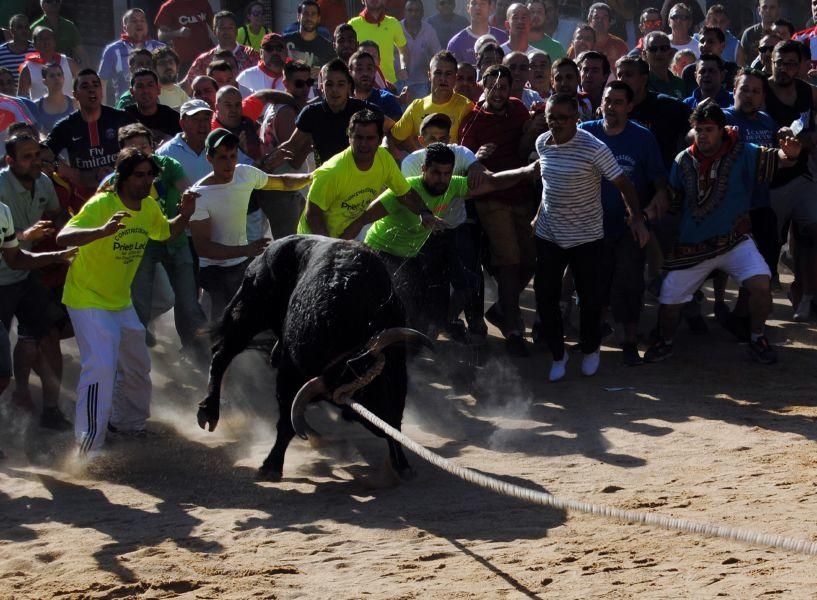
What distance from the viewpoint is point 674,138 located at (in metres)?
10.3

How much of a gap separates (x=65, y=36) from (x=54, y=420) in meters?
7.32

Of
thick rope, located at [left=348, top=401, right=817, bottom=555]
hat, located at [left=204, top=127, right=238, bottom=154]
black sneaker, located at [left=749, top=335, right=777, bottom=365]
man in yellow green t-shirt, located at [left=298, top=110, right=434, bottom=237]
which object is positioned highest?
hat, located at [left=204, top=127, right=238, bottom=154]

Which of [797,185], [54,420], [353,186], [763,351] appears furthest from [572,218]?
[54,420]

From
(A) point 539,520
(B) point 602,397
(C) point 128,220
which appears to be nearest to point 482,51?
(B) point 602,397

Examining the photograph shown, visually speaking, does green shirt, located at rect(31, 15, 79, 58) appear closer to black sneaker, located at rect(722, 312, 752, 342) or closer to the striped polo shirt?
the striped polo shirt

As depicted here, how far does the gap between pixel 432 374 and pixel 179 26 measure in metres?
6.47

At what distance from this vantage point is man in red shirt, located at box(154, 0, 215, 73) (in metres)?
14.6

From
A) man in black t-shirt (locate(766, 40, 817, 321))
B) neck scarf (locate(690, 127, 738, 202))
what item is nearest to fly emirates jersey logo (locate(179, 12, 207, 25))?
man in black t-shirt (locate(766, 40, 817, 321))

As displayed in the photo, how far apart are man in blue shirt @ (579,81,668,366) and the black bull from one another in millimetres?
2493

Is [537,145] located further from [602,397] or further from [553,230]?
[602,397]

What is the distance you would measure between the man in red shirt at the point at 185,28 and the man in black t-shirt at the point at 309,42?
143 cm

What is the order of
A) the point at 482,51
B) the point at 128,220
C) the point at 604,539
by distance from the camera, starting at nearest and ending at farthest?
the point at 604,539
the point at 128,220
the point at 482,51

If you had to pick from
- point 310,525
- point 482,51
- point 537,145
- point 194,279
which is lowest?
point 310,525

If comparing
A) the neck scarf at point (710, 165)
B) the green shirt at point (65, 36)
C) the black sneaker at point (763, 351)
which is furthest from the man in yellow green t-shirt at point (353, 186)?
the green shirt at point (65, 36)
